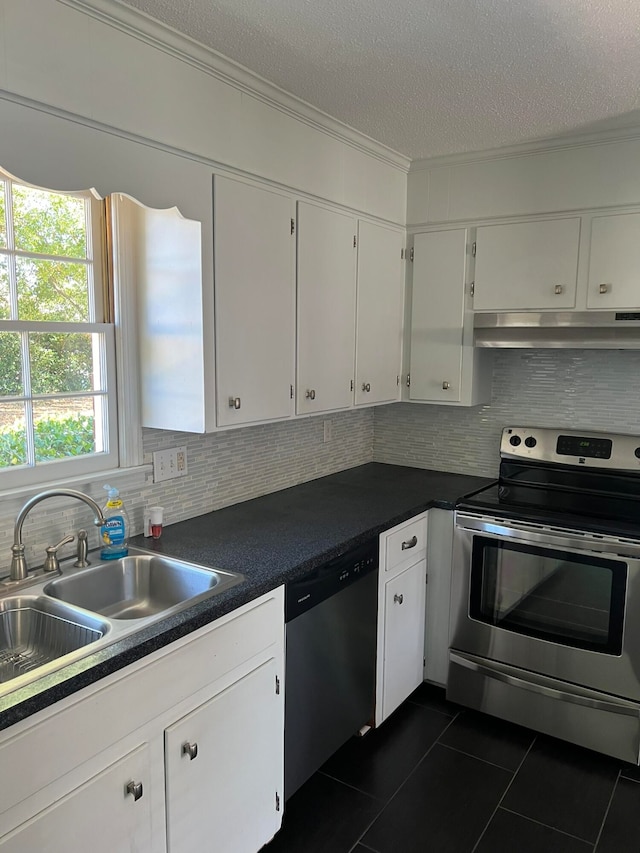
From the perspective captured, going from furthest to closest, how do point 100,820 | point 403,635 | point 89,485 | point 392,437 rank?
point 392,437 < point 403,635 < point 89,485 < point 100,820

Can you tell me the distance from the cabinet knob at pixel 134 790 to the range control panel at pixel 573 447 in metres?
2.18

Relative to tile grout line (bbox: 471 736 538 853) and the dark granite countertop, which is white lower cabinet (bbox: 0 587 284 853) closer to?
the dark granite countertop

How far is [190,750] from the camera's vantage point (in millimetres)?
1561

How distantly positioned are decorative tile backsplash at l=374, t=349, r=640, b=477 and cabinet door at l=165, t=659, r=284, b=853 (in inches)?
68.5

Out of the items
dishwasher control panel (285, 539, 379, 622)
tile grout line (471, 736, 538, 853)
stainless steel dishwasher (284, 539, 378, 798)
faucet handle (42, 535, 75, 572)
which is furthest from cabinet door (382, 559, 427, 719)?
faucet handle (42, 535, 75, 572)

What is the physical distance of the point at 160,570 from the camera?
1.95 m

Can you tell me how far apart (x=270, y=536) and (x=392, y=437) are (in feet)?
4.74

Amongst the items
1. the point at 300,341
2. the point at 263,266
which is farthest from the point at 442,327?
the point at 263,266

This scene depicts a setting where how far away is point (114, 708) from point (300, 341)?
4.78 ft

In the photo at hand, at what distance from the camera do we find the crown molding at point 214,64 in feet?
5.28

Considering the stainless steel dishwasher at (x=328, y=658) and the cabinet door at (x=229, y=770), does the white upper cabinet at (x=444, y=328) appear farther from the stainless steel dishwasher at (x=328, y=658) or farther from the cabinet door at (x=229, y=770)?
the cabinet door at (x=229, y=770)

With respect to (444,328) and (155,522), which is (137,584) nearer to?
(155,522)

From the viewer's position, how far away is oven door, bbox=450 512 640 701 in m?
2.31

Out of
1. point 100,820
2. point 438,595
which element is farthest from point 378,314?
point 100,820
